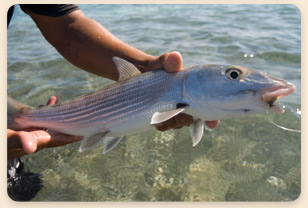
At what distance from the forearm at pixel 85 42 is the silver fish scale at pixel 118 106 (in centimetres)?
88

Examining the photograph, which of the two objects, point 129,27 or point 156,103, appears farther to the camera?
point 129,27

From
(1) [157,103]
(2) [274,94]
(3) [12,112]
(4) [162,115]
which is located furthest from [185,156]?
(3) [12,112]

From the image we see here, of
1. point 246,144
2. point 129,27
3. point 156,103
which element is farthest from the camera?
point 129,27

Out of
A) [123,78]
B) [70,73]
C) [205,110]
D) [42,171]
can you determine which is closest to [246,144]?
[205,110]

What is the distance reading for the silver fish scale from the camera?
281 cm

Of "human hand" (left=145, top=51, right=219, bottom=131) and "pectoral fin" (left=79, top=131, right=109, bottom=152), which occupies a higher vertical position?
"human hand" (left=145, top=51, right=219, bottom=131)

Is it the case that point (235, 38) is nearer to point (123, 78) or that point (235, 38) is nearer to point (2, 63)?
point (123, 78)

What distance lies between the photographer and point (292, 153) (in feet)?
13.6

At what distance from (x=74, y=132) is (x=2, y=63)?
1224mm

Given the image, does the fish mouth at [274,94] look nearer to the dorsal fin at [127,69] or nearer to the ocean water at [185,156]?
the dorsal fin at [127,69]

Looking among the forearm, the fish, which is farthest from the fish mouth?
the forearm

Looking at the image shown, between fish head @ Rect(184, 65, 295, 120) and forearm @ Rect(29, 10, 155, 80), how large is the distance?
134 cm

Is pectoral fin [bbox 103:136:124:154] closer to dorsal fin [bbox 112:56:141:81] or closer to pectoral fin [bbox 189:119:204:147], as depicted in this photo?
dorsal fin [bbox 112:56:141:81]

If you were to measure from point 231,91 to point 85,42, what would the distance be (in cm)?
238
